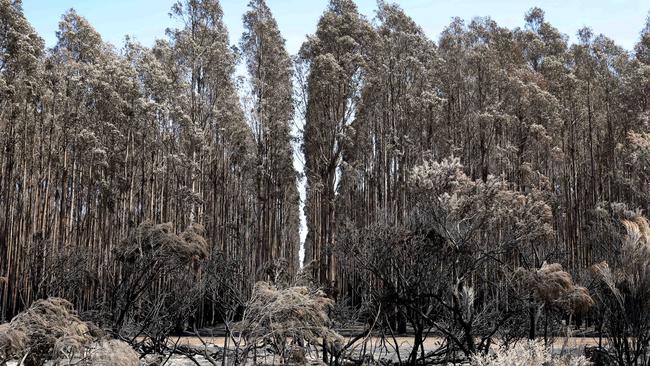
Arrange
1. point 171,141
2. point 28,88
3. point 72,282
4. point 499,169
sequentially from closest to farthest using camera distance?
1. point 72,282
2. point 28,88
3. point 171,141
4. point 499,169

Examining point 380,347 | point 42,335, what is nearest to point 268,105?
point 380,347

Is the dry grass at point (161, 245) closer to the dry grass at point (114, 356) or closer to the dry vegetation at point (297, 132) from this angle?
the dry vegetation at point (297, 132)

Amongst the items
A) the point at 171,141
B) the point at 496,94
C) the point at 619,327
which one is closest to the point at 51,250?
the point at 171,141

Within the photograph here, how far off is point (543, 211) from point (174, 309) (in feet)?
35.1

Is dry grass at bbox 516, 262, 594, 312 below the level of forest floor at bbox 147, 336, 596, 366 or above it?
above

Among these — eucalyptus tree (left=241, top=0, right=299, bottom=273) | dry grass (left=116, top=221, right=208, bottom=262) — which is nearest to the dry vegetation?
eucalyptus tree (left=241, top=0, right=299, bottom=273)

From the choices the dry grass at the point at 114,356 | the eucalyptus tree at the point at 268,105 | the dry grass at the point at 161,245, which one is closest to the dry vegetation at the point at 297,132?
the eucalyptus tree at the point at 268,105

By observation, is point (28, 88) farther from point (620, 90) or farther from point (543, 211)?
point (620, 90)

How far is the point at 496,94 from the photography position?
3309cm

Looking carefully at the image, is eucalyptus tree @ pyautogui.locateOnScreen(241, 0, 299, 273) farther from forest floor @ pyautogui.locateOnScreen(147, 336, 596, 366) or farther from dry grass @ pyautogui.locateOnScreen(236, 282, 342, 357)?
dry grass @ pyautogui.locateOnScreen(236, 282, 342, 357)

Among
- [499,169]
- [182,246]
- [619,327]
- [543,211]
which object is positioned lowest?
[619,327]

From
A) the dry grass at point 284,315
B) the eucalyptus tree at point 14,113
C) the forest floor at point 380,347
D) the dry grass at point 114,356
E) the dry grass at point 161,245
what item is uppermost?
the eucalyptus tree at point 14,113

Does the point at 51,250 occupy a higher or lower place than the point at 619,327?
higher

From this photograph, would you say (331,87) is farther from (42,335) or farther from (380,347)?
(42,335)
